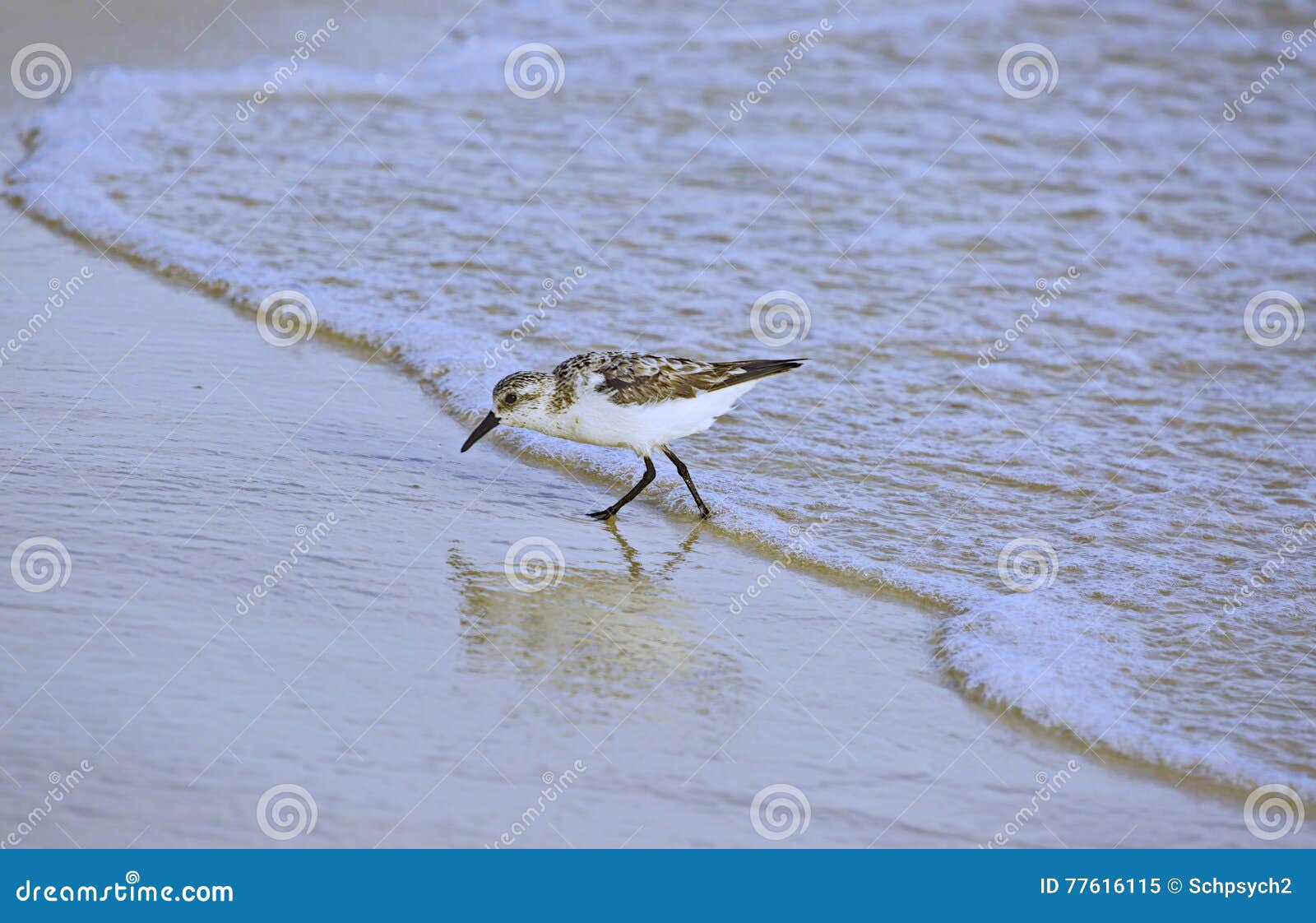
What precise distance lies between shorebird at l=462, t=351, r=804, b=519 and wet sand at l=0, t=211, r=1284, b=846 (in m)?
0.35

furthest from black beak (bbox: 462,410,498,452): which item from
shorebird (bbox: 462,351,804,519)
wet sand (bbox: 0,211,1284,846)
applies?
wet sand (bbox: 0,211,1284,846)

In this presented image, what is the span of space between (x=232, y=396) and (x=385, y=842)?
12.8ft

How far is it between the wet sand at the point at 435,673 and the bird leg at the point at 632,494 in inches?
4.1

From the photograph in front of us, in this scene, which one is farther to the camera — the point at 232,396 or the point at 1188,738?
the point at 232,396

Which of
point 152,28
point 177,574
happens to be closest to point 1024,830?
point 177,574

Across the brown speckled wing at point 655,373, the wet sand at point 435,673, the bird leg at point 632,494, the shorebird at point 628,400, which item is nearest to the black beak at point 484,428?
the shorebird at point 628,400

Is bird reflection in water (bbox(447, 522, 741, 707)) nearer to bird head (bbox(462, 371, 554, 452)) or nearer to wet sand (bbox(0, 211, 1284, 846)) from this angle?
wet sand (bbox(0, 211, 1284, 846))

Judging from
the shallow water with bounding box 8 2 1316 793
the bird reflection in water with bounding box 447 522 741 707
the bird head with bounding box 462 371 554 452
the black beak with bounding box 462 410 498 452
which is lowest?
the shallow water with bounding box 8 2 1316 793

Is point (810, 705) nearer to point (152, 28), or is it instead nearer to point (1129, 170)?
point (1129, 170)

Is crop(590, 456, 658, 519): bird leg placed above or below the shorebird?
below

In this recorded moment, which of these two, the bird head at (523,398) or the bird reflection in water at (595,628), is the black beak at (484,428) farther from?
the bird reflection in water at (595,628)

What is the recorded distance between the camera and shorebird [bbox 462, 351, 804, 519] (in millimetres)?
6562

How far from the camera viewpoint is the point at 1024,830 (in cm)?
437

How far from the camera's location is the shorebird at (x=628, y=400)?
6.56 m
